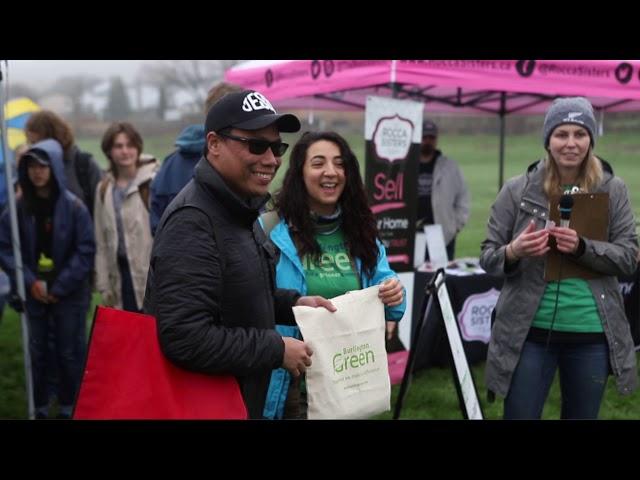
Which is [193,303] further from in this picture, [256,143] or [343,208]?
[343,208]

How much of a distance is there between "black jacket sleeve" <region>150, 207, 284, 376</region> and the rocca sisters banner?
3339 millimetres

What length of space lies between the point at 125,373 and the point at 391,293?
98cm

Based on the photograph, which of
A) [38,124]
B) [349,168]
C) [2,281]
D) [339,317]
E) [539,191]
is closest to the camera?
[339,317]

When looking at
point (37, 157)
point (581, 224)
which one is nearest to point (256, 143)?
point (581, 224)

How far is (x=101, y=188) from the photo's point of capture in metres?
5.07

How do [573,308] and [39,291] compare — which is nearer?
[573,308]

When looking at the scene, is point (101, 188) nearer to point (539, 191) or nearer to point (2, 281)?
point (2, 281)

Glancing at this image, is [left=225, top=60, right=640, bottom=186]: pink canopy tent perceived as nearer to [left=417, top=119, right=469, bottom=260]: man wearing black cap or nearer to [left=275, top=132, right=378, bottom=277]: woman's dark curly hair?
[left=417, top=119, right=469, bottom=260]: man wearing black cap

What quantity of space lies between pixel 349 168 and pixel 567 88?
3.52 metres

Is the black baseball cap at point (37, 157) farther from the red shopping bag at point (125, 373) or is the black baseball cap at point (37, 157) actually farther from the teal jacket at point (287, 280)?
the red shopping bag at point (125, 373)

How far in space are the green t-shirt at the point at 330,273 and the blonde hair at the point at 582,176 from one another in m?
0.93

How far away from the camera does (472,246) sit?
1534 centimetres

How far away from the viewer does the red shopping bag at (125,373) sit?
1822 millimetres
